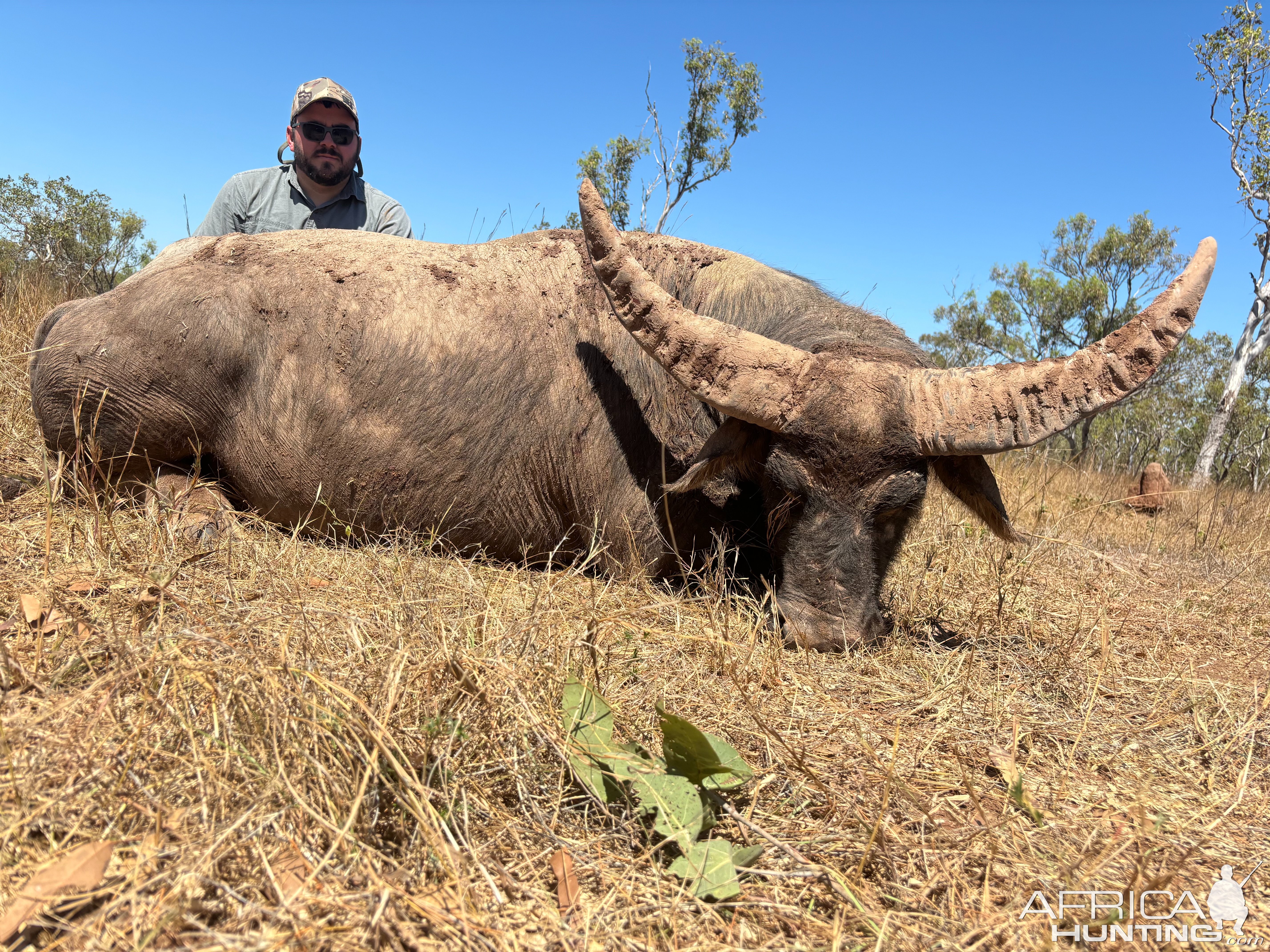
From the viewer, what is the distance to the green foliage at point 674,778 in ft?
5.68

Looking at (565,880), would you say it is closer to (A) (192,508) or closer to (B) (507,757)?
(B) (507,757)

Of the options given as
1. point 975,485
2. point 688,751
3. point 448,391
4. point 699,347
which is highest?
point 699,347

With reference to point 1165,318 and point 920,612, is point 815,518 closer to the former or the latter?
point 920,612

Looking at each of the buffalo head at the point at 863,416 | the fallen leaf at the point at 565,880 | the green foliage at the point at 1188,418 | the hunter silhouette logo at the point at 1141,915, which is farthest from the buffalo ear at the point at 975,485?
the green foliage at the point at 1188,418

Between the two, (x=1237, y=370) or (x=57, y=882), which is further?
(x=1237, y=370)

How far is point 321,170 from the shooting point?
666 cm

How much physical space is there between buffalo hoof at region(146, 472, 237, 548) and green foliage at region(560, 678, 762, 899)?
6.65ft

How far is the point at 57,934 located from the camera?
1309 mm

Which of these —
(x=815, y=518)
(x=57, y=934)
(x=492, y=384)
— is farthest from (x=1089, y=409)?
(x=57, y=934)

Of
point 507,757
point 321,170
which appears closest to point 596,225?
point 507,757

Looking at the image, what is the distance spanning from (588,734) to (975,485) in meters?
2.35

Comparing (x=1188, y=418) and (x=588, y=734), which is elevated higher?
(x=1188, y=418)

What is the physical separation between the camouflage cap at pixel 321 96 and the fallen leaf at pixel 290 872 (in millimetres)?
6696

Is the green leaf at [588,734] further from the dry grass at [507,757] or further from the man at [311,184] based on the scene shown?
the man at [311,184]
